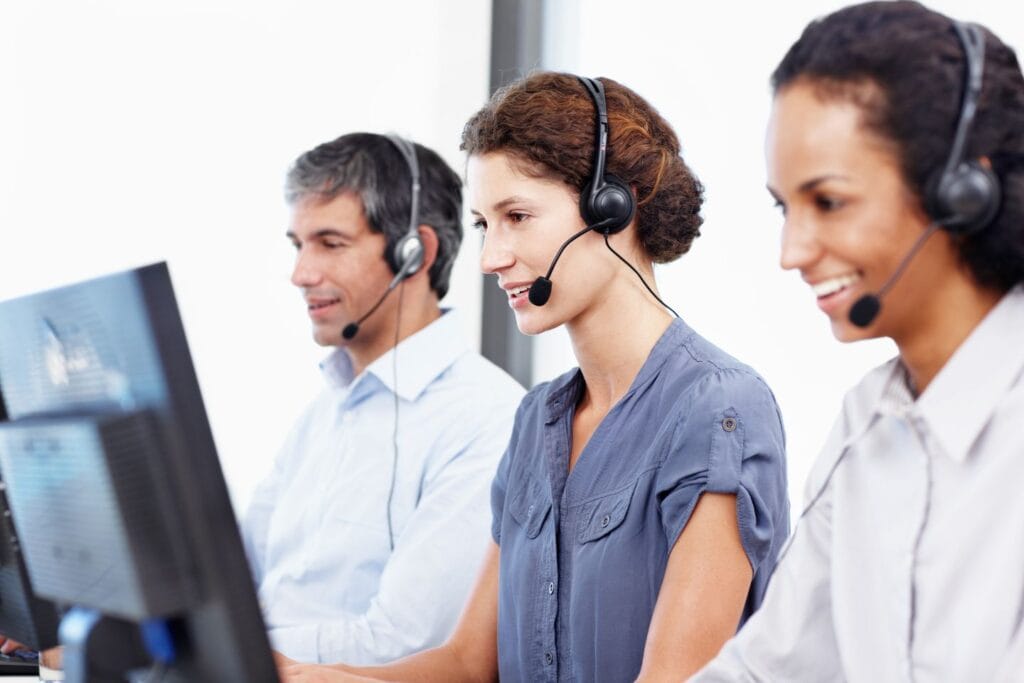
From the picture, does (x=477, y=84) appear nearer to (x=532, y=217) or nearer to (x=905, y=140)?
(x=532, y=217)

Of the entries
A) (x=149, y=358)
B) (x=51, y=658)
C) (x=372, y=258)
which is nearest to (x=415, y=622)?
(x=51, y=658)

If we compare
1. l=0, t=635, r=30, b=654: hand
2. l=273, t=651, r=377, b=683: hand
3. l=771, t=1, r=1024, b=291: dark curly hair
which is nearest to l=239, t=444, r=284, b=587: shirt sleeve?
l=0, t=635, r=30, b=654: hand

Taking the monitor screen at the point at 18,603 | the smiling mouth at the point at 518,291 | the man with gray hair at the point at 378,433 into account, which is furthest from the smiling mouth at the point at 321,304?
the monitor screen at the point at 18,603

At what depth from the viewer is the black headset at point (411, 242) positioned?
6.92ft

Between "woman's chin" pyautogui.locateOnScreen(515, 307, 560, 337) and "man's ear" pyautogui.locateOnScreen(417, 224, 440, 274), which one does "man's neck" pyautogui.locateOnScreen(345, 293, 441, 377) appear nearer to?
"man's ear" pyautogui.locateOnScreen(417, 224, 440, 274)

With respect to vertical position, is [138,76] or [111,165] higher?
[138,76]

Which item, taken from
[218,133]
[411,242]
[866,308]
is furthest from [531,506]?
[218,133]

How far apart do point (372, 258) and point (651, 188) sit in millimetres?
789

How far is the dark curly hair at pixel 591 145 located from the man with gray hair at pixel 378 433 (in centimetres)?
54

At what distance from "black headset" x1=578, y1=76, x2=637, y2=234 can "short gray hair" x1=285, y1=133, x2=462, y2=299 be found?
0.75 metres

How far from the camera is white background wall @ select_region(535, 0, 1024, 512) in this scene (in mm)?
1955

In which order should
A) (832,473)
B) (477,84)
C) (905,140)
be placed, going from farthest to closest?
1. (477,84)
2. (832,473)
3. (905,140)

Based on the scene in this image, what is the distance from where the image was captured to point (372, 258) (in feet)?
7.05

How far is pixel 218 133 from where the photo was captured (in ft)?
8.65
